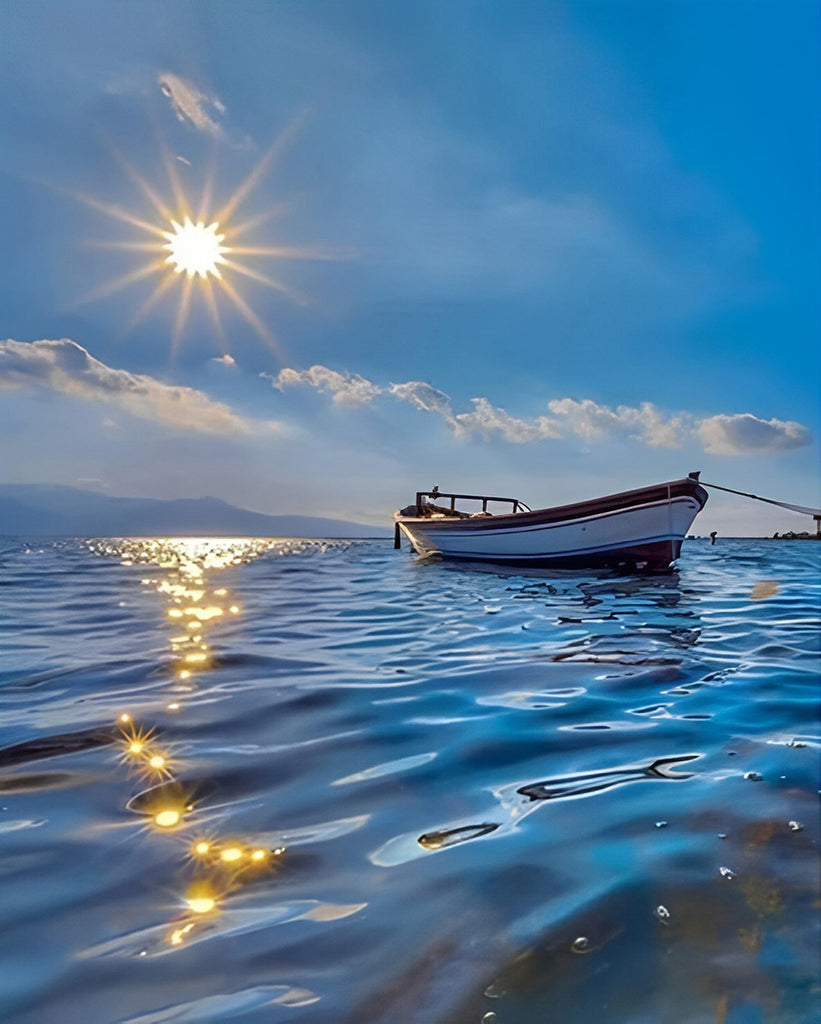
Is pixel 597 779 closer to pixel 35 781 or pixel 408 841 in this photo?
pixel 408 841

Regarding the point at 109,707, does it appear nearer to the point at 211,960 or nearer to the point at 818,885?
the point at 211,960

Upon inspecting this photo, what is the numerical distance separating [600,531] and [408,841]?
648 inches

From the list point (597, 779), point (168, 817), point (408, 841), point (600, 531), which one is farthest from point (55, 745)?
point (600, 531)

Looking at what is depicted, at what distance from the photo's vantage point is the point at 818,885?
2.01m

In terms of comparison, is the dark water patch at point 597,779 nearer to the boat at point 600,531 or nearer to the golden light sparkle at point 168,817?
the golden light sparkle at point 168,817

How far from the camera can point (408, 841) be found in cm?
235

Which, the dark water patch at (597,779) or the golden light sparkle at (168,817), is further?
the dark water patch at (597,779)

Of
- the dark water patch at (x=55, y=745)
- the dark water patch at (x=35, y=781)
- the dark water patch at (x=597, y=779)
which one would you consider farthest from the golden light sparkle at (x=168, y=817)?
the dark water patch at (x=597, y=779)

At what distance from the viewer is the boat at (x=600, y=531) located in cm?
1678

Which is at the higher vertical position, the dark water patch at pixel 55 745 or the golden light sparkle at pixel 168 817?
the dark water patch at pixel 55 745

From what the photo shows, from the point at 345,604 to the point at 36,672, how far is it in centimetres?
577

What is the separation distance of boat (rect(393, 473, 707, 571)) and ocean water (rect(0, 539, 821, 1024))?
11.7m

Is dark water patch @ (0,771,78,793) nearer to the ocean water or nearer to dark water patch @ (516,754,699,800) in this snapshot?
the ocean water

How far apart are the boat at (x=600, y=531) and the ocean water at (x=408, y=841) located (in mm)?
11691
